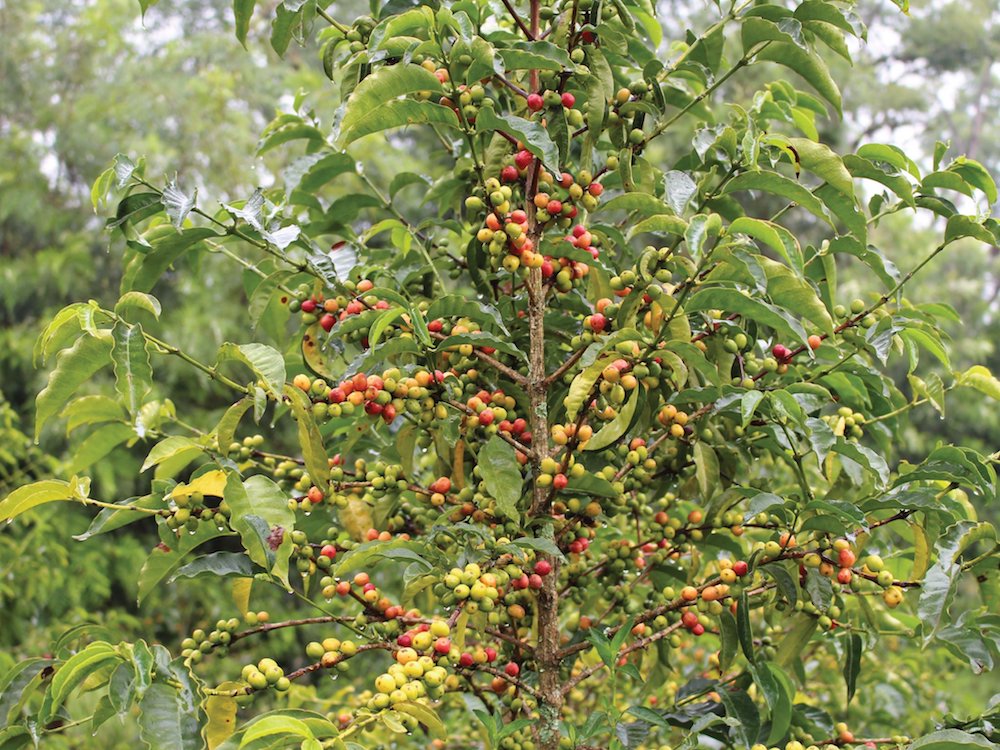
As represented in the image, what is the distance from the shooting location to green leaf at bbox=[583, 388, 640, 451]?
1267 mm

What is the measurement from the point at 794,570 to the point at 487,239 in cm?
64

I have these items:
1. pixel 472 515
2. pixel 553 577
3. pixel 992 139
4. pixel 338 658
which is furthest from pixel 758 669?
pixel 992 139

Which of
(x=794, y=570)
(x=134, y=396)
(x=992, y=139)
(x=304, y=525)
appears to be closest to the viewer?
(x=134, y=396)

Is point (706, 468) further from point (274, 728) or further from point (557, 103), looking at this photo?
point (274, 728)

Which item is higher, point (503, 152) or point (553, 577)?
point (503, 152)

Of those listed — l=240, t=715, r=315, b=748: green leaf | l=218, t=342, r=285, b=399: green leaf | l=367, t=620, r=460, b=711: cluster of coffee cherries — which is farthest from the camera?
l=218, t=342, r=285, b=399: green leaf

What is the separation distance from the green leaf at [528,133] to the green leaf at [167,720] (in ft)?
2.61

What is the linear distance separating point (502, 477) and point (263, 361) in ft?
1.20

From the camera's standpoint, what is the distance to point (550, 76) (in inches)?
54.1

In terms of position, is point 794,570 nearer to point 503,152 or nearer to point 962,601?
point 503,152

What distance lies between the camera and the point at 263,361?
114 centimetres

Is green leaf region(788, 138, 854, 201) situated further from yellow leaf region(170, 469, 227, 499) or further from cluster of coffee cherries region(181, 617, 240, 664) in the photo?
cluster of coffee cherries region(181, 617, 240, 664)

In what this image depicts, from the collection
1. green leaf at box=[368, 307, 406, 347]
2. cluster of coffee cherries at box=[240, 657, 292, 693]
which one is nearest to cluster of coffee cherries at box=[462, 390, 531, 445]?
green leaf at box=[368, 307, 406, 347]

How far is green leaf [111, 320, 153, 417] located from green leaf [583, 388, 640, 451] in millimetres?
588
